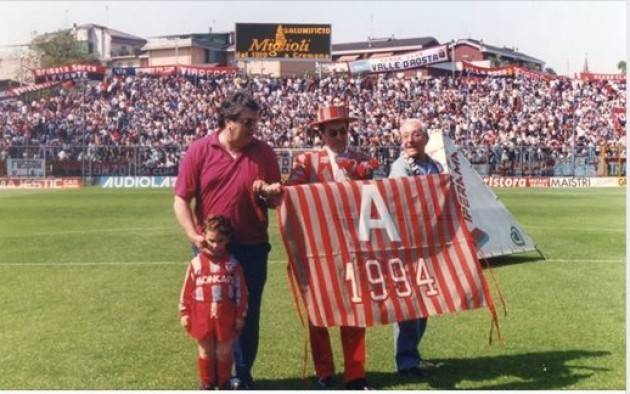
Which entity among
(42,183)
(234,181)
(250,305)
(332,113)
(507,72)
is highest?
(507,72)

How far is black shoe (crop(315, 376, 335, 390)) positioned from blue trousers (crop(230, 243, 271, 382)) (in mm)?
486

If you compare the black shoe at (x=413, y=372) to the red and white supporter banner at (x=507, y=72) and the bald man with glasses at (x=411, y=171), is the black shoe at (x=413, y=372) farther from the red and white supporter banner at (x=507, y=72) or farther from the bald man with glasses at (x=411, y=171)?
the red and white supporter banner at (x=507, y=72)

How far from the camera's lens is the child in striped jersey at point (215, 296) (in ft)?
19.0

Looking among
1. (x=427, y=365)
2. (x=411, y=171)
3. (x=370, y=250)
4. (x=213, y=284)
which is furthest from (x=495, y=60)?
(x=213, y=284)

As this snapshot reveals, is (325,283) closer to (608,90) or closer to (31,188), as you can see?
(31,188)

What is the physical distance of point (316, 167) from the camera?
625 centimetres

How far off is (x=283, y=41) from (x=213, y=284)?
165 feet

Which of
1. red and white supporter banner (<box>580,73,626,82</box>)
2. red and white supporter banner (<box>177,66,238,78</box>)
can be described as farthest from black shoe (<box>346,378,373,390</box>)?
A: red and white supporter banner (<box>177,66,238,78</box>)

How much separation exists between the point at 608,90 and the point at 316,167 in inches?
1795

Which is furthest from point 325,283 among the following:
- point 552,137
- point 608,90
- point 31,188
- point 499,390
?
point 608,90

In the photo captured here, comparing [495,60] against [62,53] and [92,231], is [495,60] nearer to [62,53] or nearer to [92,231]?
[62,53]

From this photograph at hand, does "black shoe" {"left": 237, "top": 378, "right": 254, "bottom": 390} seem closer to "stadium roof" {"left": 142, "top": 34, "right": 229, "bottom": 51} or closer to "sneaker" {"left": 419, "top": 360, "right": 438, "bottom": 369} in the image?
"sneaker" {"left": 419, "top": 360, "right": 438, "bottom": 369}

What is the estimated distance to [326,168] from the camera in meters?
6.23

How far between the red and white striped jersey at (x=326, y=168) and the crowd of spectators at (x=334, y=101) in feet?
98.6
